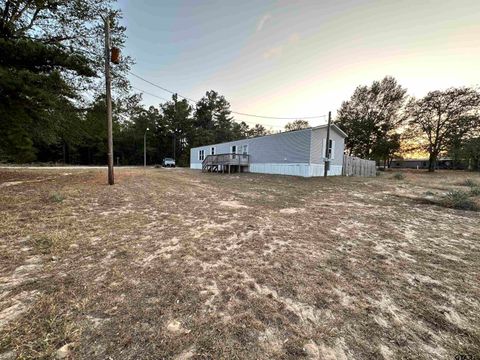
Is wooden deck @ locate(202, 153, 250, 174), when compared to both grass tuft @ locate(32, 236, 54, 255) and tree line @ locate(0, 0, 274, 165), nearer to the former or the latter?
tree line @ locate(0, 0, 274, 165)

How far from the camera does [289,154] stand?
53.6ft

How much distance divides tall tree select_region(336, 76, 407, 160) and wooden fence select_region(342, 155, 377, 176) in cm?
1411

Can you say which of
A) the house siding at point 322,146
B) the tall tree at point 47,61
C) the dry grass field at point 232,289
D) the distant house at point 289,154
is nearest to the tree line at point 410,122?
the house siding at point 322,146

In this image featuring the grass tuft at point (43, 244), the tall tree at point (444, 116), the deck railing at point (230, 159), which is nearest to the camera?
the grass tuft at point (43, 244)

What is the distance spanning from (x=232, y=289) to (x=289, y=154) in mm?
15082

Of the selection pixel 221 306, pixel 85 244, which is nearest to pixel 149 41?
pixel 85 244

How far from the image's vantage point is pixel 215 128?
1633 inches

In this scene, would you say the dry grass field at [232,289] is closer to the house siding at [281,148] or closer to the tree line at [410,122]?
the house siding at [281,148]

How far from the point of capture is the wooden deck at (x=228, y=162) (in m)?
19.0

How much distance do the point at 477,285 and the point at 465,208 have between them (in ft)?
19.6

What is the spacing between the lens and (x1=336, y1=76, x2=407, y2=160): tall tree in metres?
31.4

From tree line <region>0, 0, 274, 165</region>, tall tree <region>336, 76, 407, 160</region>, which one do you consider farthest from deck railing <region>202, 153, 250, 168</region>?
tall tree <region>336, 76, 407, 160</region>

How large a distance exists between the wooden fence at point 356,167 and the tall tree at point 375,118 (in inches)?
555

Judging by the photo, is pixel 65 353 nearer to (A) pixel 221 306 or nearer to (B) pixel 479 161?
(A) pixel 221 306
